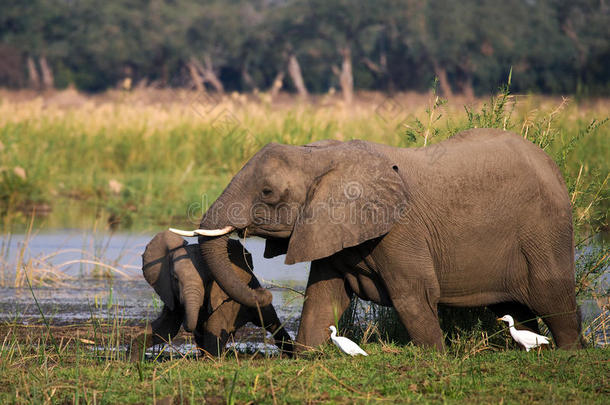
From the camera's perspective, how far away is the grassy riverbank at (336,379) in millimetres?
4820

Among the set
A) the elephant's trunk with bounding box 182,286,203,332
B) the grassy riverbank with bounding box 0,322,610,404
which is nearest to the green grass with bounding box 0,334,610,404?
the grassy riverbank with bounding box 0,322,610,404

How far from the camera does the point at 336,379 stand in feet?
16.7

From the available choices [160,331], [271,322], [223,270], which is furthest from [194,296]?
[271,322]

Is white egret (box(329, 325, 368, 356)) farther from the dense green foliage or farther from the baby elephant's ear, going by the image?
the dense green foliage

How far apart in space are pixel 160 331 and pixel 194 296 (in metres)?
0.61

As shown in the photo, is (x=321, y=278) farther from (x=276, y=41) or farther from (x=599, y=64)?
(x=276, y=41)

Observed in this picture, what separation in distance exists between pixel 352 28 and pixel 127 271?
117ft

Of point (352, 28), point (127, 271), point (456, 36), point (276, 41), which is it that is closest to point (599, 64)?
point (456, 36)

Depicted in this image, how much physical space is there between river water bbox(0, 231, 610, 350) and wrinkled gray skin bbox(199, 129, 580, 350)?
128cm

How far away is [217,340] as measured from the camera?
21.1ft

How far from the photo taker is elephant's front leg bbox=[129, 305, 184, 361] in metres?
6.59

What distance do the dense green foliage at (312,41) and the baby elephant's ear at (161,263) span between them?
30443 mm
